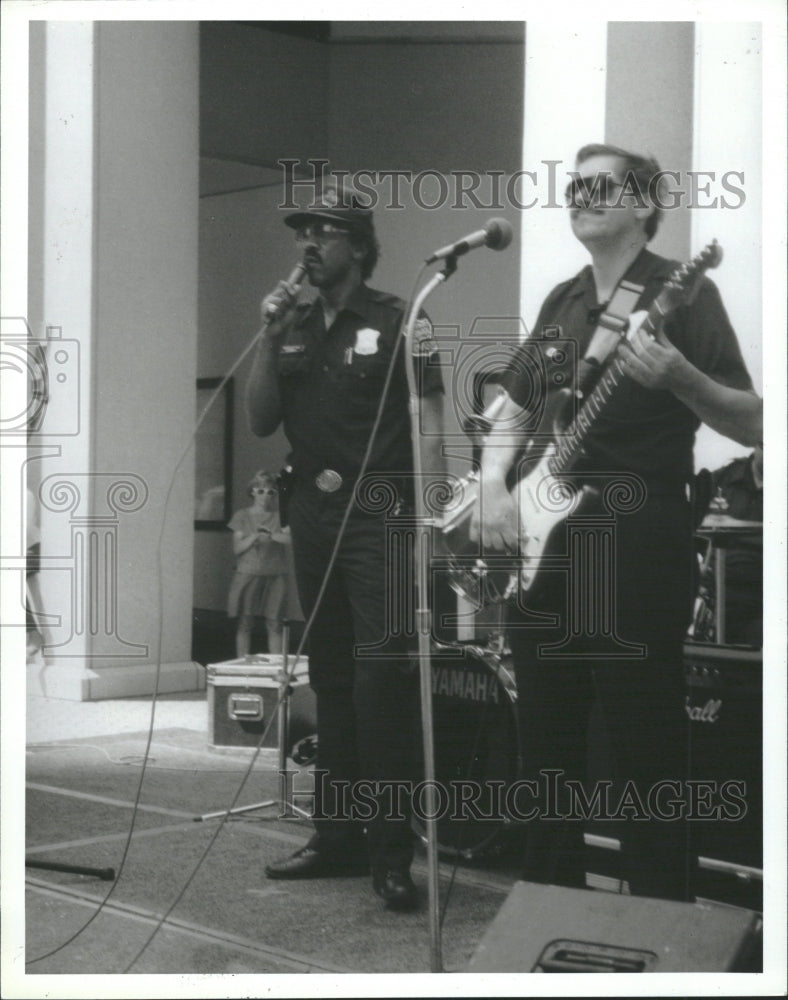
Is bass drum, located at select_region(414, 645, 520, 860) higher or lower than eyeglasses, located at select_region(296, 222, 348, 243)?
lower

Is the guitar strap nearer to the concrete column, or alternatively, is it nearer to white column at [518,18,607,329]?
white column at [518,18,607,329]

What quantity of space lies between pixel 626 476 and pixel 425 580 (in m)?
0.50

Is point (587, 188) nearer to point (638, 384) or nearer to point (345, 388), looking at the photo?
point (638, 384)

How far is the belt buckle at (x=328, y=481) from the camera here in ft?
9.99

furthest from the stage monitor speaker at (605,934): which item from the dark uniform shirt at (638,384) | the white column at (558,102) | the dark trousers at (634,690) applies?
the white column at (558,102)

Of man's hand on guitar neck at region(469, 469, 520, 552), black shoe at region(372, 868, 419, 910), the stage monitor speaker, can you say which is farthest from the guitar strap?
black shoe at region(372, 868, 419, 910)

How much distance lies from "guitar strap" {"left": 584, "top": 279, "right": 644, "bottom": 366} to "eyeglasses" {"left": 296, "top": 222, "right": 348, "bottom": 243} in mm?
596

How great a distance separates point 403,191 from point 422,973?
1.68m

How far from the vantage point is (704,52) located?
9.32 ft

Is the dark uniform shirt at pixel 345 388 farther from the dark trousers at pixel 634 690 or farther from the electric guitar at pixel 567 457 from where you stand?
the dark trousers at pixel 634 690

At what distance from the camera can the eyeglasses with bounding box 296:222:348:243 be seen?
2.93 metres

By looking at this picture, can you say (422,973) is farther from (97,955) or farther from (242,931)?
(97,955)

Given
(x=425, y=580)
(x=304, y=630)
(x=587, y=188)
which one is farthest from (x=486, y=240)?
A: (x=304, y=630)

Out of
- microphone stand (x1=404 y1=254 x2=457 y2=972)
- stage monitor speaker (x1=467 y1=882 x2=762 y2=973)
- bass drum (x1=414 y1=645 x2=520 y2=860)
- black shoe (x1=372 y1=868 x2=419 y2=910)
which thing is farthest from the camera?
black shoe (x1=372 y1=868 x2=419 y2=910)
